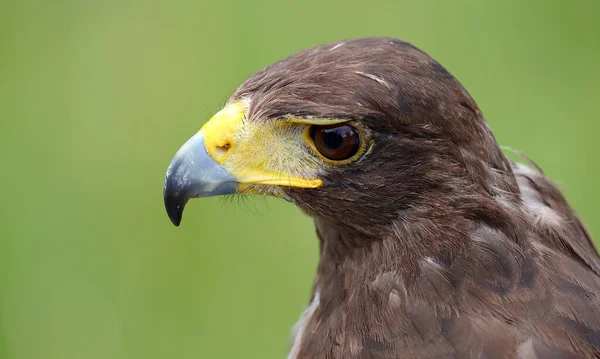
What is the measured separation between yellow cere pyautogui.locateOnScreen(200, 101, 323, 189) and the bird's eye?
60 millimetres

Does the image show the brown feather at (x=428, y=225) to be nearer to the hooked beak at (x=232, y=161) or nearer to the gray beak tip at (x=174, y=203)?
the hooked beak at (x=232, y=161)

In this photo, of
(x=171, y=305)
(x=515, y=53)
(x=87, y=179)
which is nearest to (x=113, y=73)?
(x=87, y=179)

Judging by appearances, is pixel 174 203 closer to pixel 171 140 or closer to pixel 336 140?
pixel 336 140

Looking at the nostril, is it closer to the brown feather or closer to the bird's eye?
the brown feather

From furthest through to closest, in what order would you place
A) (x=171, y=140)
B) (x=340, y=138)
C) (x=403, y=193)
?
1. (x=171, y=140)
2. (x=403, y=193)
3. (x=340, y=138)

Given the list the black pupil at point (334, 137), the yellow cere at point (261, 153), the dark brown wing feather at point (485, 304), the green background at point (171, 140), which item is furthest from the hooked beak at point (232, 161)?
the green background at point (171, 140)

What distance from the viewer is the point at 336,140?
2.81 metres

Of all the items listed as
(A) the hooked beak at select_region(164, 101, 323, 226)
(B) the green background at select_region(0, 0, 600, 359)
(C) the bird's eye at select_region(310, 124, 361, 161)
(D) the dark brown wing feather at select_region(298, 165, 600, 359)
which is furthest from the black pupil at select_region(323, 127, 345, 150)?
(B) the green background at select_region(0, 0, 600, 359)

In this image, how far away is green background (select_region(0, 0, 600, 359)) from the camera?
19.2 ft

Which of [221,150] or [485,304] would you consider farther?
[221,150]

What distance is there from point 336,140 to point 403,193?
0.97 ft

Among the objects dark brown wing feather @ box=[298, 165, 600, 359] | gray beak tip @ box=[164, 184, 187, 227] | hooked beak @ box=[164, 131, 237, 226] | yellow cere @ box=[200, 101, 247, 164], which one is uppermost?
yellow cere @ box=[200, 101, 247, 164]

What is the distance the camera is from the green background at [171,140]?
Result: 19.2 ft

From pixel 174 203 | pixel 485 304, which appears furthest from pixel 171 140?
pixel 485 304
